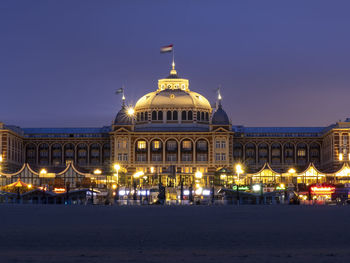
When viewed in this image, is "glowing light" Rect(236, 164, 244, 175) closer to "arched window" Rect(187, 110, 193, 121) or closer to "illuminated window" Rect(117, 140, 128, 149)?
"arched window" Rect(187, 110, 193, 121)

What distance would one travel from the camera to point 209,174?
618 ft

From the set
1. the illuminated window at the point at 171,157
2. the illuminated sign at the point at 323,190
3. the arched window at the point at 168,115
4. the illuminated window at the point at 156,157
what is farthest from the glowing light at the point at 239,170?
the illuminated sign at the point at 323,190

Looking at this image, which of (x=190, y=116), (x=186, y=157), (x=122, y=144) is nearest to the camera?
(x=122, y=144)

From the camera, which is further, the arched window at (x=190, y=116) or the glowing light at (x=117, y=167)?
the arched window at (x=190, y=116)

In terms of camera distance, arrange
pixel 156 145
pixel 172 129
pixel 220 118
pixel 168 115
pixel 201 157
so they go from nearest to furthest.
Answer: pixel 220 118 < pixel 201 157 < pixel 156 145 < pixel 172 129 < pixel 168 115

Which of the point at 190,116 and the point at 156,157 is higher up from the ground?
the point at 190,116

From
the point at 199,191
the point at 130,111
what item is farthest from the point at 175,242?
the point at 130,111

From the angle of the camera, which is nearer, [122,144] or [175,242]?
[175,242]

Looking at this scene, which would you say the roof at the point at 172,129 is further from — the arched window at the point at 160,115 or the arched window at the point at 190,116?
the arched window at the point at 190,116

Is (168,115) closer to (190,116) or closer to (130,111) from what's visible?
(190,116)

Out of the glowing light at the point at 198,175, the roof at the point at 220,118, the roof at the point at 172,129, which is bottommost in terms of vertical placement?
the glowing light at the point at 198,175

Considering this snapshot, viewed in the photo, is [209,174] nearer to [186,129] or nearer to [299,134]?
[186,129]

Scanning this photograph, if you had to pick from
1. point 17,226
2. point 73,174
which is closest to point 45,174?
point 73,174

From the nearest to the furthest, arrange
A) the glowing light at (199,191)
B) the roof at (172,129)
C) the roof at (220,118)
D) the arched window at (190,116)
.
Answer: the glowing light at (199,191) < the roof at (220,118) < the roof at (172,129) < the arched window at (190,116)
